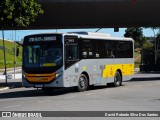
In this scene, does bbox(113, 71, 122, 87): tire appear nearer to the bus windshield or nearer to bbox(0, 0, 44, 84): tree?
the bus windshield

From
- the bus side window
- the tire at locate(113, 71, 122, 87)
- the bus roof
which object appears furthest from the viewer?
the tire at locate(113, 71, 122, 87)

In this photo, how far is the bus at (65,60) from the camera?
2178 cm

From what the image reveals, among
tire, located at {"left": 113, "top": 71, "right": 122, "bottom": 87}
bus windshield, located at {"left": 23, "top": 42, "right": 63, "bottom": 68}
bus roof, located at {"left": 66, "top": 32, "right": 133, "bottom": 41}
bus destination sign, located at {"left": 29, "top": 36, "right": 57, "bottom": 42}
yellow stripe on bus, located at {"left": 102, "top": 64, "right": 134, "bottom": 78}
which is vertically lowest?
tire, located at {"left": 113, "top": 71, "right": 122, "bottom": 87}

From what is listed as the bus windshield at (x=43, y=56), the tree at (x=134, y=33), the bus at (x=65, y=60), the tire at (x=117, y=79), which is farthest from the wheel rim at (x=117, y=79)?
the tree at (x=134, y=33)

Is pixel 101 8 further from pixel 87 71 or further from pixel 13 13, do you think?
pixel 87 71

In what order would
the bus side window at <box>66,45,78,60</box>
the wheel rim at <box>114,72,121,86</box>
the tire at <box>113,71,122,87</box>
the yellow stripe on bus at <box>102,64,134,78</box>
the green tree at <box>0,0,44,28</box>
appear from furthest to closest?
the green tree at <box>0,0,44,28</box>
the wheel rim at <box>114,72,121,86</box>
the tire at <box>113,71,122,87</box>
the yellow stripe on bus at <box>102,64,134,78</box>
the bus side window at <box>66,45,78,60</box>

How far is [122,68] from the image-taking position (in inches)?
1093

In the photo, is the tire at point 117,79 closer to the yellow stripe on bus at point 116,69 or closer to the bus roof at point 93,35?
the yellow stripe on bus at point 116,69

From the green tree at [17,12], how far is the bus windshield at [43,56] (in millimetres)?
6005

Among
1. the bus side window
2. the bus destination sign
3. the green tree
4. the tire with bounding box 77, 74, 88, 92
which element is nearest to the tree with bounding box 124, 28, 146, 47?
the green tree

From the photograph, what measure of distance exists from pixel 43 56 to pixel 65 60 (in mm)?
1102

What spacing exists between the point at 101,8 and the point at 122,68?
10271mm

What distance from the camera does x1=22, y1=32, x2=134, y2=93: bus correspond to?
2178 cm

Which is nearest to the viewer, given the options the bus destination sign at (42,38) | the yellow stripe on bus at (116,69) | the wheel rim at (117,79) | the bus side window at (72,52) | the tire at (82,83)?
the bus destination sign at (42,38)
